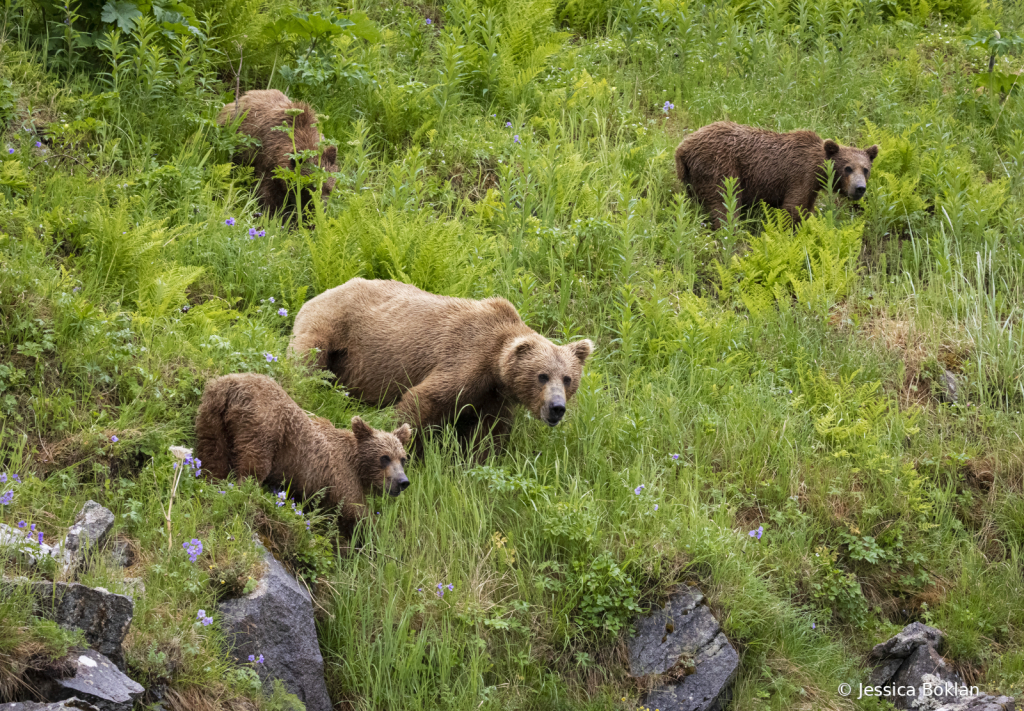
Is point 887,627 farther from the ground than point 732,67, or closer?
closer

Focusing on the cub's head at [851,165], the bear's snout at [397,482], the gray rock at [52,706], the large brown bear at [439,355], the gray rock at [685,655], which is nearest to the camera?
the gray rock at [52,706]

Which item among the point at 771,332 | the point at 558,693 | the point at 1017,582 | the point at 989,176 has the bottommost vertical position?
the point at 558,693

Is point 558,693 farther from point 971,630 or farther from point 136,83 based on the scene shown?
point 136,83

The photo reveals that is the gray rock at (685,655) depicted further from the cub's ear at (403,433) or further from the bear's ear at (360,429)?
the bear's ear at (360,429)

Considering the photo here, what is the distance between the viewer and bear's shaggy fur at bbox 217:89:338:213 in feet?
30.6

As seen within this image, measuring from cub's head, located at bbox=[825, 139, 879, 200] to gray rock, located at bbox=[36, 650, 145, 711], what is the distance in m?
7.89

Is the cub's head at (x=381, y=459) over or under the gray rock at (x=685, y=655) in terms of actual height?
over

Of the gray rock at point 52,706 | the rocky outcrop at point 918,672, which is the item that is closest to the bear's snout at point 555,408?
the rocky outcrop at point 918,672

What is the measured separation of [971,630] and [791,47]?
8.03 m

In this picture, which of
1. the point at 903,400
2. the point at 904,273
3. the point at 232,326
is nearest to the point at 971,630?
the point at 903,400

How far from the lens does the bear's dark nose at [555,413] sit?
6.64 metres

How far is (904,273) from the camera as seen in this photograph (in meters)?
9.29

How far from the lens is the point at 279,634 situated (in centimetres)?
525

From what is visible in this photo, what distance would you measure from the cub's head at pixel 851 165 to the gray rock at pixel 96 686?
25.9ft
